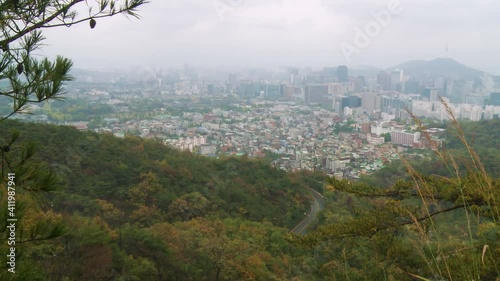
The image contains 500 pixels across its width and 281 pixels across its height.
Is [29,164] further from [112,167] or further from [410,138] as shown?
[410,138]

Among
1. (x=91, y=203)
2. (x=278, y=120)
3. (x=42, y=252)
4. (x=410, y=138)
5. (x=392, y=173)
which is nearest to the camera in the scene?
(x=42, y=252)

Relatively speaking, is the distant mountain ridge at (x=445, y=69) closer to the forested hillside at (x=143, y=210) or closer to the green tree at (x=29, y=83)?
the forested hillside at (x=143, y=210)

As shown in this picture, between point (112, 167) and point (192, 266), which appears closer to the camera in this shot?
point (192, 266)

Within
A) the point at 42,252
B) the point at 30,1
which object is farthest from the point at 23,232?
the point at 42,252

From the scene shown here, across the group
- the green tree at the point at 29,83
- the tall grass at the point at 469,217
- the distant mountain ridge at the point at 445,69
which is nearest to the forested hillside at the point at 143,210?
the green tree at the point at 29,83

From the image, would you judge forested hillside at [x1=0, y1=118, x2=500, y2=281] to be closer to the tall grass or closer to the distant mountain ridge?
the tall grass

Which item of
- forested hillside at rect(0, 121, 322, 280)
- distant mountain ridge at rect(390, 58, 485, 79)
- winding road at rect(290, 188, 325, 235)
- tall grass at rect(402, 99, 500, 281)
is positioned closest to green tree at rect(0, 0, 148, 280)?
forested hillside at rect(0, 121, 322, 280)

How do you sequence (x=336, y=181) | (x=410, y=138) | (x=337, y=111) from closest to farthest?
(x=336, y=181) → (x=410, y=138) → (x=337, y=111)
